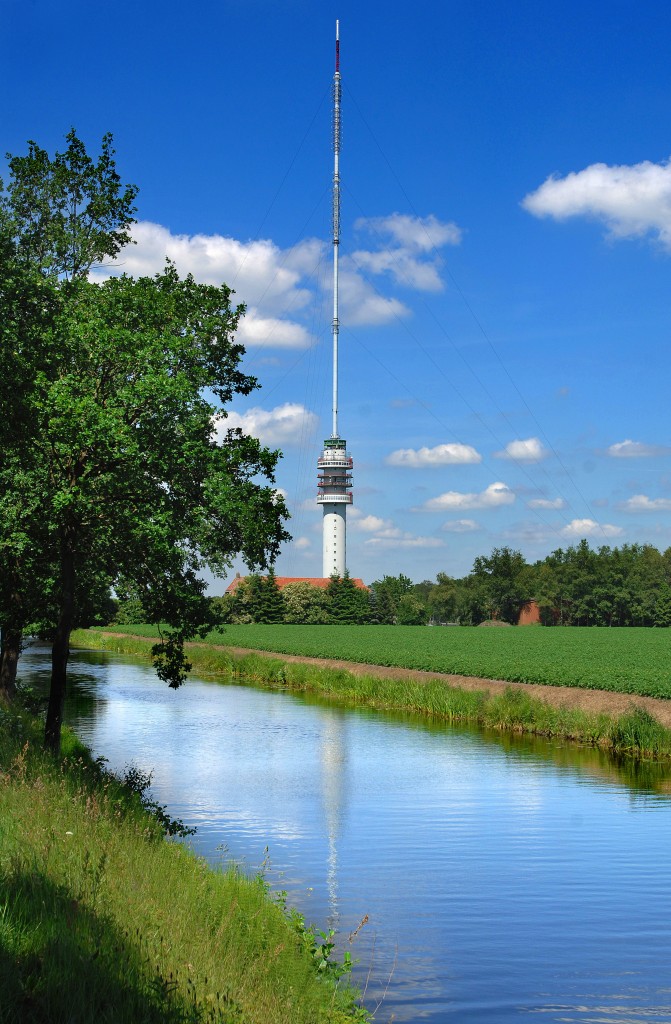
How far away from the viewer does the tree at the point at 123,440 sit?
19.4 metres

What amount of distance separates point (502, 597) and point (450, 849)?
156704 mm

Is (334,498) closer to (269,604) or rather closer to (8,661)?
(269,604)

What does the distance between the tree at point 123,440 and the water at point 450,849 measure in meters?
5.77

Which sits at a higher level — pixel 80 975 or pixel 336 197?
pixel 336 197

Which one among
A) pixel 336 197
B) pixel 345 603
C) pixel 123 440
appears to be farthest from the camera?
pixel 345 603

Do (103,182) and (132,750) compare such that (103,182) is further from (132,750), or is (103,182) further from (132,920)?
(132,920)

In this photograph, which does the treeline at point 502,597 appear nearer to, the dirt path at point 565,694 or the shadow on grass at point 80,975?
the dirt path at point 565,694

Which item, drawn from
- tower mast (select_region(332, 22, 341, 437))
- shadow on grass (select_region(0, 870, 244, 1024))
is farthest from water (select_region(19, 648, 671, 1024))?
tower mast (select_region(332, 22, 341, 437))

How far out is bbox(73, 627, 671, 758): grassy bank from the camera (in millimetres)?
32062

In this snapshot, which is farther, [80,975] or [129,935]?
[129,935]

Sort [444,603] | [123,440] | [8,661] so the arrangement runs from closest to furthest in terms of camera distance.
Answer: [123,440] → [8,661] → [444,603]

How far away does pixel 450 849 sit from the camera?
19.3 meters

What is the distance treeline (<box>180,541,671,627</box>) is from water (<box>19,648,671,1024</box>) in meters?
101

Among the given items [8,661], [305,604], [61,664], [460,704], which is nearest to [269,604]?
[305,604]
